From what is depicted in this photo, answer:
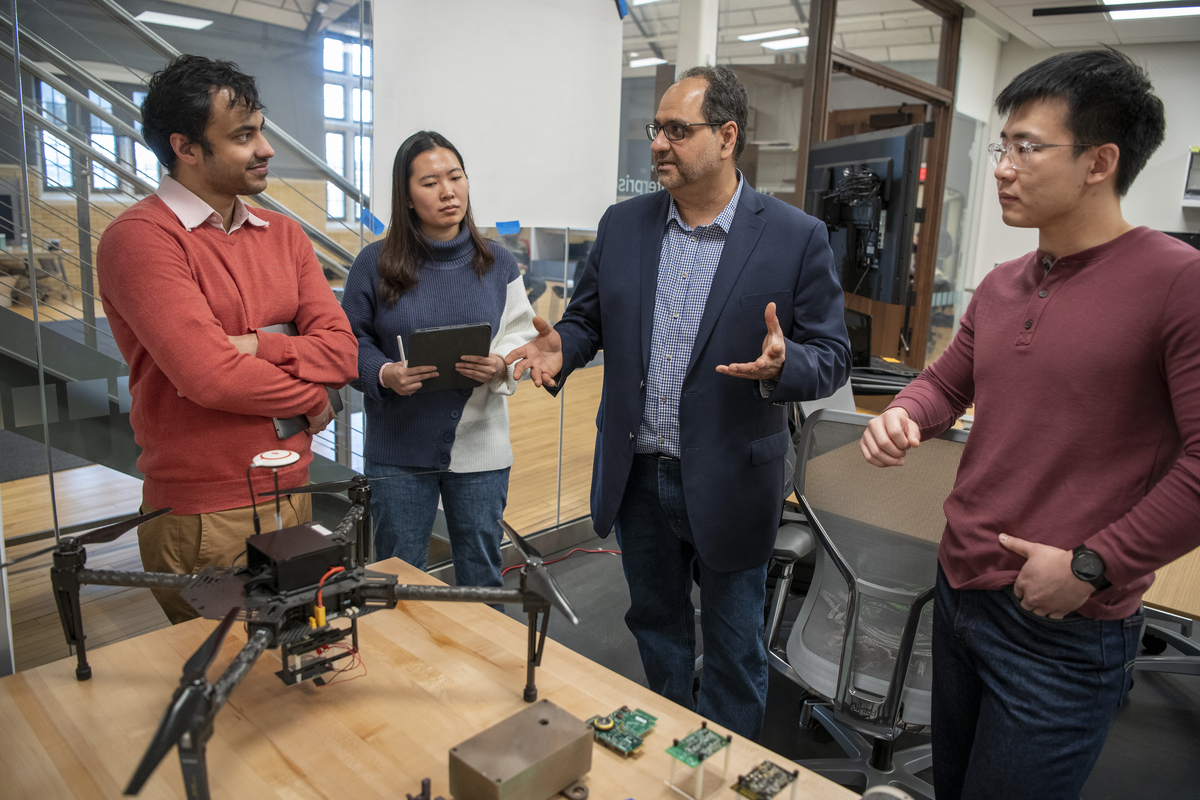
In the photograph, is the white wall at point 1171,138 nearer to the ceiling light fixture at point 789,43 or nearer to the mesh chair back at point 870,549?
the ceiling light fixture at point 789,43

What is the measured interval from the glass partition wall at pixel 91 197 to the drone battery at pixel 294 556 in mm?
880

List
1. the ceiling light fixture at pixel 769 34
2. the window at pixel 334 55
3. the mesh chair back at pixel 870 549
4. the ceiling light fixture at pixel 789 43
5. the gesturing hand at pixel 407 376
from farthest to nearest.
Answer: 1. the ceiling light fixture at pixel 789 43
2. the ceiling light fixture at pixel 769 34
3. the window at pixel 334 55
4. the gesturing hand at pixel 407 376
5. the mesh chair back at pixel 870 549

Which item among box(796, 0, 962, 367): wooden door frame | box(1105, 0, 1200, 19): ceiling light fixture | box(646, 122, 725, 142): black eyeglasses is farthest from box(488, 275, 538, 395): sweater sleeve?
box(1105, 0, 1200, 19): ceiling light fixture

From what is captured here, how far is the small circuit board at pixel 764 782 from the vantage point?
35.5 inches

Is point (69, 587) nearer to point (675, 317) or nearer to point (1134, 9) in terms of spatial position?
point (675, 317)

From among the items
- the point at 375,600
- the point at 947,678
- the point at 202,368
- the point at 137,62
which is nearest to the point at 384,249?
the point at 202,368

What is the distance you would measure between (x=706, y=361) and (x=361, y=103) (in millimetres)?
1598

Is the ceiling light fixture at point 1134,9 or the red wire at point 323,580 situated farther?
the ceiling light fixture at point 1134,9

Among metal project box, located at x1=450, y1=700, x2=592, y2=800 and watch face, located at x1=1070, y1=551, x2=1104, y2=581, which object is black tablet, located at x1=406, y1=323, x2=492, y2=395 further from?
watch face, located at x1=1070, y1=551, x2=1104, y2=581

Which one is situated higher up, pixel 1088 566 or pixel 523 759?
pixel 1088 566

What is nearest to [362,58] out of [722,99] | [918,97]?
[722,99]

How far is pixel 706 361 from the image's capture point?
161cm

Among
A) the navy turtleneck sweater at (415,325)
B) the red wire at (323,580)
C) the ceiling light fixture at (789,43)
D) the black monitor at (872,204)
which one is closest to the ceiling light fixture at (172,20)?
the navy turtleneck sweater at (415,325)

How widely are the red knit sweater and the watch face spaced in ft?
4.44
